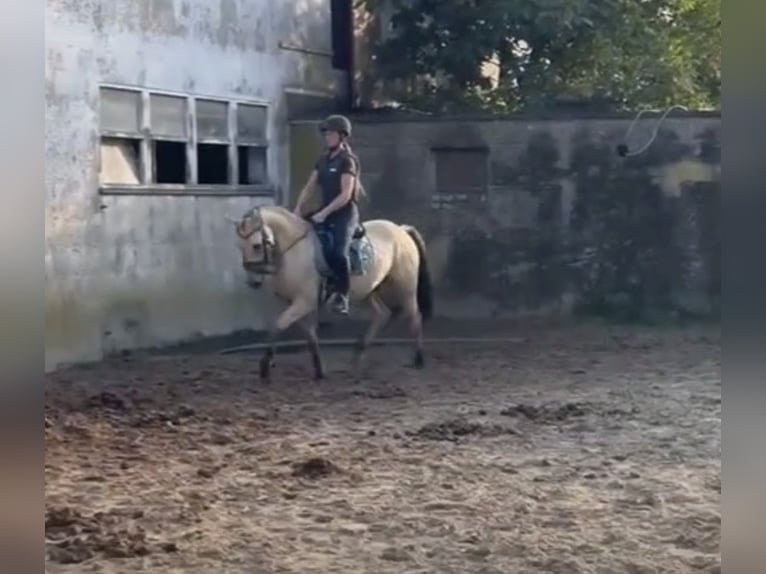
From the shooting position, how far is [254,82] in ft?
10.2

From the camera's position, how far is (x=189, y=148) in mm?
3162

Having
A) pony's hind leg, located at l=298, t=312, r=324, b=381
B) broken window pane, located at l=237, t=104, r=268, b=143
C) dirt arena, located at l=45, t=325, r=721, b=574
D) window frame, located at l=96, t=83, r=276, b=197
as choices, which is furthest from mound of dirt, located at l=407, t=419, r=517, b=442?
broken window pane, located at l=237, t=104, r=268, b=143

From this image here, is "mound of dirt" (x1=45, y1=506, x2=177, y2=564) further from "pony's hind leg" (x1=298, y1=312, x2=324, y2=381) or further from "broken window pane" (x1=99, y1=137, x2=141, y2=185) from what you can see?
"broken window pane" (x1=99, y1=137, x2=141, y2=185)

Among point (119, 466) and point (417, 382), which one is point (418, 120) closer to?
point (417, 382)

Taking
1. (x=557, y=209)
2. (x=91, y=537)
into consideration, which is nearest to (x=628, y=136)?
(x=557, y=209)

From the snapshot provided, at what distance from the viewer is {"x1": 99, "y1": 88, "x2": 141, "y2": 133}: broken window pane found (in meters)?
2.96

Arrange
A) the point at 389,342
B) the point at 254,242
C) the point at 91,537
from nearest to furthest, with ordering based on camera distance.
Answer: the point at 91,537, the point at 389,342, the point at 254,242

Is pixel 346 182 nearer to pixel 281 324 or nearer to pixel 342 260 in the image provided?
pixel 342 260

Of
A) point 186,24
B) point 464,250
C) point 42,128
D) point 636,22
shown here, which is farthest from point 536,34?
point 42,128

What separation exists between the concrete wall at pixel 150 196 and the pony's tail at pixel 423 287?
1.11 feet

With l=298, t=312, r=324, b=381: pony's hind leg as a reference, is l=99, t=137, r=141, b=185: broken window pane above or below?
above

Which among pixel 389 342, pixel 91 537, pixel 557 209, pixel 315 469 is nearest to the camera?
pixel 91 537

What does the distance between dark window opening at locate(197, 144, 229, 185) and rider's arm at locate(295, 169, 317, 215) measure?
18 centimetres

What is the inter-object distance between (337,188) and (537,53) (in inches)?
22.2
